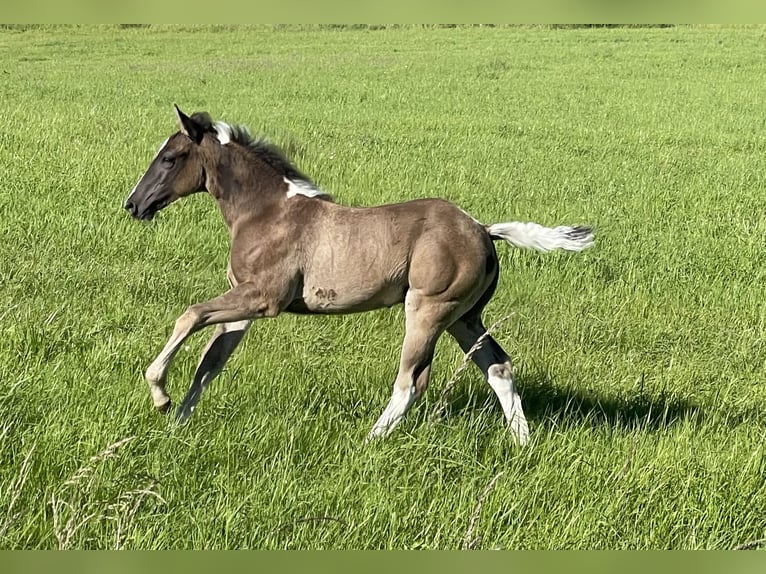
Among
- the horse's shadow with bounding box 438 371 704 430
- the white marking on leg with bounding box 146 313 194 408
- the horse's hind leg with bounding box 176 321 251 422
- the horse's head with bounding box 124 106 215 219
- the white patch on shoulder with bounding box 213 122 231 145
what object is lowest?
the horse's shadow with bounding box 438 371 704 430

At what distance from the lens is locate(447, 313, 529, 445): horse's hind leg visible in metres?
5.00

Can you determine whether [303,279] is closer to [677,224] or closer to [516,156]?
[677,224]

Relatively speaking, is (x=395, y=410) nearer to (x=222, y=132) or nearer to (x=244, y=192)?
(x=244, y=192)

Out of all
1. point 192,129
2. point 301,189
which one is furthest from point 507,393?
point 192,129

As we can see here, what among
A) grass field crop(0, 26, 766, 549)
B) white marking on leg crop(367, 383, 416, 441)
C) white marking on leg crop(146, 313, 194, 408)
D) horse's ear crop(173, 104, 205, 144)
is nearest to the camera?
grass field crop(0, 26, 766, 549)

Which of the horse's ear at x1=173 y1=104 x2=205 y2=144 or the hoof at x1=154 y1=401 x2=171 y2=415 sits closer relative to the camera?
the hoof at x1=154 y1=401 x2=171 y2=415

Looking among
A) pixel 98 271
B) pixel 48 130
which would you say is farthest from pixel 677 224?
pixel 48 130

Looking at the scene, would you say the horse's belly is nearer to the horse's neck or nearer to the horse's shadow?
the horse's neck

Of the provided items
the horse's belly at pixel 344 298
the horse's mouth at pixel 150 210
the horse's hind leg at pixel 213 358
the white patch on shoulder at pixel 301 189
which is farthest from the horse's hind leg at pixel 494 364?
Result: the horse's mouth at pixel 150 210

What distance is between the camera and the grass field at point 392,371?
146 inches

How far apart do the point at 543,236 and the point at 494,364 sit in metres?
0.78

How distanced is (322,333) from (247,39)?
33173 millimetres

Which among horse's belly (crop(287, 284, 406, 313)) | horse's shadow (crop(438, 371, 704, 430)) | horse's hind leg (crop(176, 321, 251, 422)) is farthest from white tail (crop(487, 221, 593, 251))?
horse's hind leg (crop(176, 321, 251, 422))

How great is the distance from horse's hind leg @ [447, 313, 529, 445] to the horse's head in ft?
5.70
